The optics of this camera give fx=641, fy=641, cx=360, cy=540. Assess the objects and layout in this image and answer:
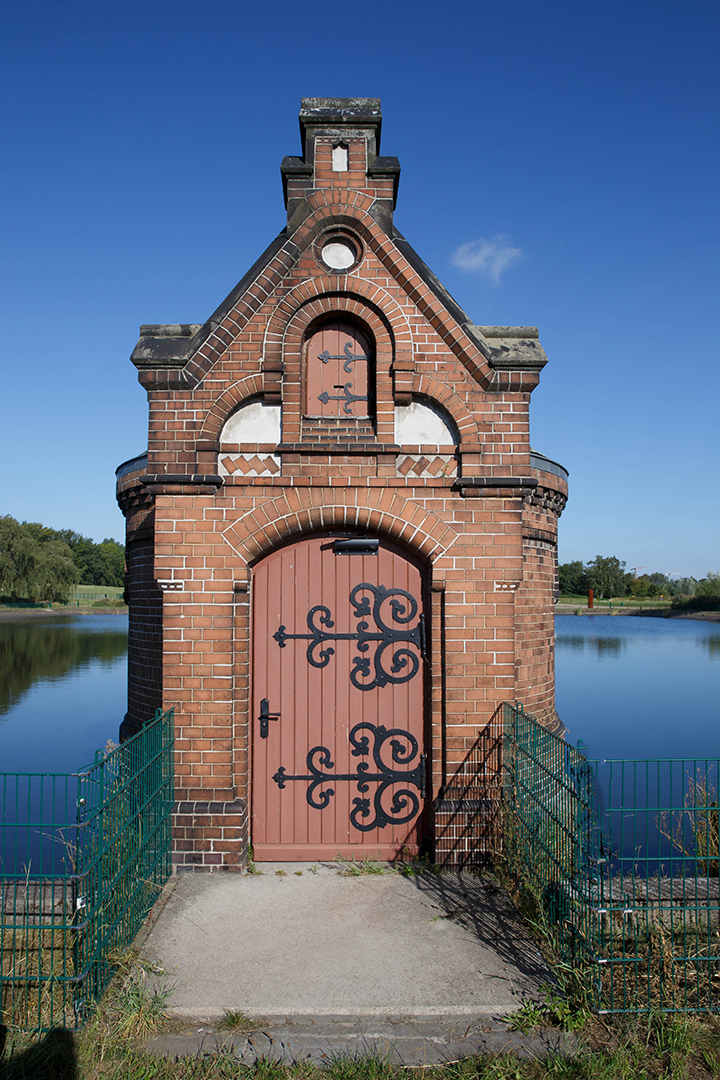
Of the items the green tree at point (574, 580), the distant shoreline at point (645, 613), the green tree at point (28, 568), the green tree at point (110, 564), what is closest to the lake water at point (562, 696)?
the green tree at point (28, 568)

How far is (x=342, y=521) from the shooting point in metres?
5.69

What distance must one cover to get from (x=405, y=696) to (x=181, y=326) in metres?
3.93

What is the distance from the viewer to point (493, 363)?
227 inches

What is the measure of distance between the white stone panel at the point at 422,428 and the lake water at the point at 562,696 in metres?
3.00

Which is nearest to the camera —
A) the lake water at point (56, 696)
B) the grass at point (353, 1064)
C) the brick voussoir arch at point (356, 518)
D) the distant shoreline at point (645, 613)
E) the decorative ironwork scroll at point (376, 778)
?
the grass at point (353, 1064)

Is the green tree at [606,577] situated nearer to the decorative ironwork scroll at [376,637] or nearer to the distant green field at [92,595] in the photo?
the distant green field at [92,595]

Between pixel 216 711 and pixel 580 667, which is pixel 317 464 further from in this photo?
pixel 580 667

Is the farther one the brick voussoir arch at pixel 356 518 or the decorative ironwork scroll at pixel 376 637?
the decorative ironwork scroll at pixel 376 637

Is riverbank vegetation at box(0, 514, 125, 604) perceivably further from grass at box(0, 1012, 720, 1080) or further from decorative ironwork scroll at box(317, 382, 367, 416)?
grass at box(0, 1012, 720, 1080)

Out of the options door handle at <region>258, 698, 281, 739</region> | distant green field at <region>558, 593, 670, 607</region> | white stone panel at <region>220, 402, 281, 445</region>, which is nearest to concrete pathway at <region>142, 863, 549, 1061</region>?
door handle at <region>258, 698, 281, 739</region>

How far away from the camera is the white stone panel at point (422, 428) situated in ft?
19.1

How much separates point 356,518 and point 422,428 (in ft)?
3.39

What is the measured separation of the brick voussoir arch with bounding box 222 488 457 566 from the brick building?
0.02 m

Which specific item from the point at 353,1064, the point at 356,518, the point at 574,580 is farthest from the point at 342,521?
the point at 574,580
